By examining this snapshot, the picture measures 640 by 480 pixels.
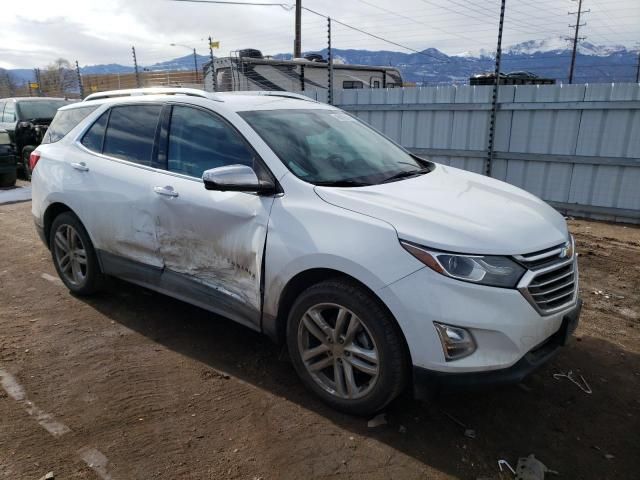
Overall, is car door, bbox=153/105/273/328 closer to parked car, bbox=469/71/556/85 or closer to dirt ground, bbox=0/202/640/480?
dirt ground, bbox=0/202/640/480

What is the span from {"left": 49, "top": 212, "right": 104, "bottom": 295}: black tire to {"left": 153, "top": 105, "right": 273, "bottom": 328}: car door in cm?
104

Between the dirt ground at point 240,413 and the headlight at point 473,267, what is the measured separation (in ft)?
3.04

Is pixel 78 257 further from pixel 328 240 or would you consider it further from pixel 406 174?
pixel 406 174

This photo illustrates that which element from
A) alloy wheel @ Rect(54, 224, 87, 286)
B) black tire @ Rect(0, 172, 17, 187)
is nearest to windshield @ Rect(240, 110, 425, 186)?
alloy wheel @ Rect(54, 224, 87, 286)

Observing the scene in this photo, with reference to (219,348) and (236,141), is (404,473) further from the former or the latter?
(236,141)

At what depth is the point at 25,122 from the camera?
38.2 feet

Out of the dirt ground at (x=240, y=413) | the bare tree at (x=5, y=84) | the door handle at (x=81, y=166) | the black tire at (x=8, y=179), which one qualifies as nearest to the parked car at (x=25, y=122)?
the black tire at (x=8, y=179)

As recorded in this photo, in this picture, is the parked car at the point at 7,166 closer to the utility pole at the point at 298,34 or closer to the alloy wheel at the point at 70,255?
the alloy wheel at the point at 70,255

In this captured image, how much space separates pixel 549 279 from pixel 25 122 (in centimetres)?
1246

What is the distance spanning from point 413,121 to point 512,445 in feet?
23.7

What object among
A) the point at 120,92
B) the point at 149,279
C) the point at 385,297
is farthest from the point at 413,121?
the point at 385,297

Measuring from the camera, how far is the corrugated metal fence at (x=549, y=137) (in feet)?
23.5

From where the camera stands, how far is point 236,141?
323 centimetres

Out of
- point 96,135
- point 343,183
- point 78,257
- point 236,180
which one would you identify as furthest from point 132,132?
point 343,183
